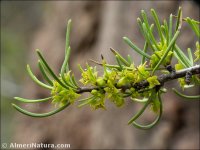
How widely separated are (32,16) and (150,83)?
5861 millimetres

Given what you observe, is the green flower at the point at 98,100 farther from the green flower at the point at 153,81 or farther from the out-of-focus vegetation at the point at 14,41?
the out-of-focus vegetation at the point at 14,41

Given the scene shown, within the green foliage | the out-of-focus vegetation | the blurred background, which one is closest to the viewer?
the green foliage

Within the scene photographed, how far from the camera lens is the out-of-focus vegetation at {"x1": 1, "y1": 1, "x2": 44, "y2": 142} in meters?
6.34

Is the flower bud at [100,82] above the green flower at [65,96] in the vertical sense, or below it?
above

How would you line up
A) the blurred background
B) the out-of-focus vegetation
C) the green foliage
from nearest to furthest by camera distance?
the green foliage, the blurred background, the out-of-focus vegetation

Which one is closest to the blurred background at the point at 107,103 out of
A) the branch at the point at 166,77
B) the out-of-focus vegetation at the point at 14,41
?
the branch at the point at 166,77

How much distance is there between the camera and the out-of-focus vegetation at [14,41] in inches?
250

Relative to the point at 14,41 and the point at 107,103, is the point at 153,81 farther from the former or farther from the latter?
the point at 14,41

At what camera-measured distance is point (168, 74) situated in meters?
0.73

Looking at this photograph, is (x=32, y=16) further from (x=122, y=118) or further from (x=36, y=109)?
(x=122, y=118)

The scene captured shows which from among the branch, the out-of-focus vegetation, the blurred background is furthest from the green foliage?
the out-of-focus vegetation

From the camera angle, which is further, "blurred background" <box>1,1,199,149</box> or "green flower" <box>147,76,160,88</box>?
"blurred background" <box>1,1,199,149</box>

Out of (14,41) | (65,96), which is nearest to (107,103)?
(65,96)

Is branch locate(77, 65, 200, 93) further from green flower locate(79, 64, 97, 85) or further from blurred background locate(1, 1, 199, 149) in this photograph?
blurred background locate(1, 1, 199, 149)
